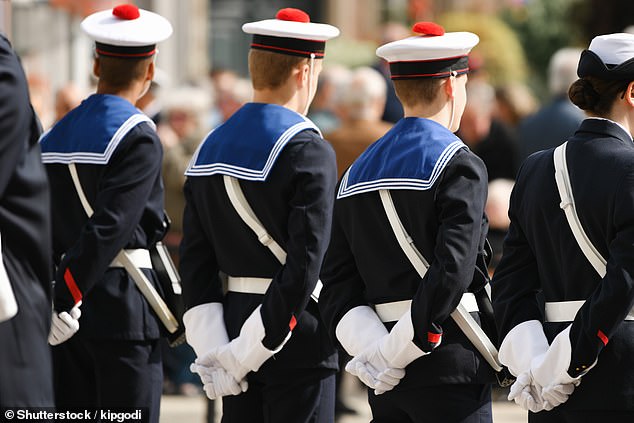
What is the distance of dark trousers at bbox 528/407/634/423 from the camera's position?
170 inches

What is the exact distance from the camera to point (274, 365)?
16.7 ft

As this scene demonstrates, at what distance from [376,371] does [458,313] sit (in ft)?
1.06

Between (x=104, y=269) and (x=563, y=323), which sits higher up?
(x=563, y=323)

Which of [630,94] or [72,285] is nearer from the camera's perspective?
[630,94]

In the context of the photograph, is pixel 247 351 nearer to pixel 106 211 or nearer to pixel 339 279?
pixel 339 279

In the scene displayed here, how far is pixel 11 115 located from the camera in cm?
357

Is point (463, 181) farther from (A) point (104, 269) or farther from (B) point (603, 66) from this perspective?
(A) point (104, 269)

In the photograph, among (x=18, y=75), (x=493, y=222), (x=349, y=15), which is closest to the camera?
(x=18, y=75)

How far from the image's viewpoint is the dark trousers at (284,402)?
16.6 feet

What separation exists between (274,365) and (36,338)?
1.50 metres

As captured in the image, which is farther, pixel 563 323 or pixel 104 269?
pixel 104 269

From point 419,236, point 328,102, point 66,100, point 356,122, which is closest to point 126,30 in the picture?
point 419,236

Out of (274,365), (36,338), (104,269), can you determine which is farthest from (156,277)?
(36,338)

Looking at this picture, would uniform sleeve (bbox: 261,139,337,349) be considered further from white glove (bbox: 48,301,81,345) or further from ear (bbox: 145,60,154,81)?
ear (bbox: 145,60,154,81)
